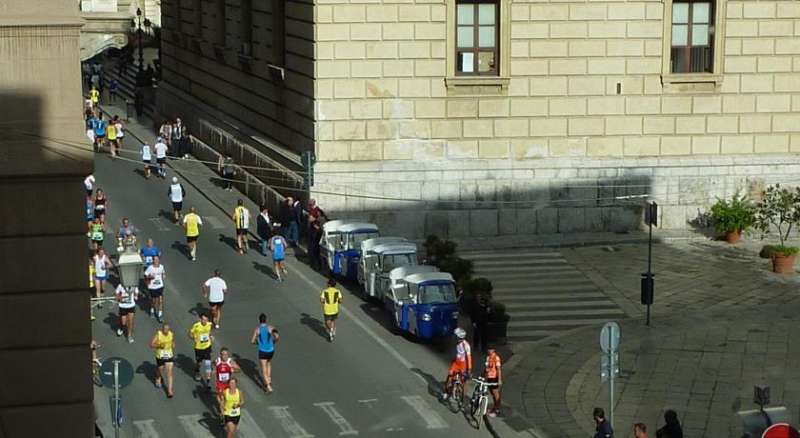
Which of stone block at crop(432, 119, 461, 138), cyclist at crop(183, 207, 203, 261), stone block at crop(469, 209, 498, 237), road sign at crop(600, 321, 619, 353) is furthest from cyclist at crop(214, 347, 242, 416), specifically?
stone block at crop(432, 119, 461, 138)

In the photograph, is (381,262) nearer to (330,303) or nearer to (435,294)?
(435,294)

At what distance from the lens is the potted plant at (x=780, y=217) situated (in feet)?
135

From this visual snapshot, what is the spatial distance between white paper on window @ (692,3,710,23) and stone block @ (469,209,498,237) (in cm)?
786

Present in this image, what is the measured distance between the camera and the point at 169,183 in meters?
52.3

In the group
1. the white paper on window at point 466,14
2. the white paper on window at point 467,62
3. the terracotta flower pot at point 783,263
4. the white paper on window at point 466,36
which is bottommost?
the terracotta flower pot at point 783,263

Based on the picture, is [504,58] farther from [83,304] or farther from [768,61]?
[83,304]

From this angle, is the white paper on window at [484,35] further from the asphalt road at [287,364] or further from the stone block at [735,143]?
the asphalt road at [287,364]

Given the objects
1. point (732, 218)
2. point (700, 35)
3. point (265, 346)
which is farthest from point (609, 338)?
point (700, 35)

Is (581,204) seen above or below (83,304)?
below

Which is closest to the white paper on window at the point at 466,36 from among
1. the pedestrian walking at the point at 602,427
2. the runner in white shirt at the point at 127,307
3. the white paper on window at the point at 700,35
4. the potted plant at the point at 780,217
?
the white paper on window at the point at 700,35

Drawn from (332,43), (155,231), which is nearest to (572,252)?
(332,43)

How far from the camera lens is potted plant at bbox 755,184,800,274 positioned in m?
41.0

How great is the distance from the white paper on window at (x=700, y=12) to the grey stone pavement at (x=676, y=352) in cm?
654

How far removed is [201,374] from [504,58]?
16.0 meters
